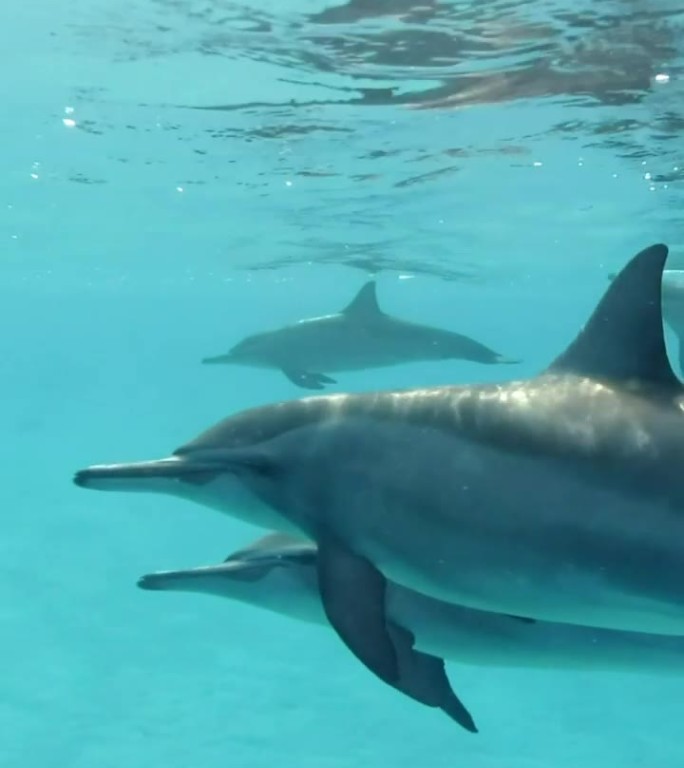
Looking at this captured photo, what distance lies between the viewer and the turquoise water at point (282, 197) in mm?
12797

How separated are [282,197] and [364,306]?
658 cm

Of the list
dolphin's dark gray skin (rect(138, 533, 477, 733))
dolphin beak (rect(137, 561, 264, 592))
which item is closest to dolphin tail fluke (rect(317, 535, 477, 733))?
dolphin's dark gray skin (rect(138, 533, 477, 733))

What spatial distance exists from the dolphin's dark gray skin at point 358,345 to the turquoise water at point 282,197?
3379 millimetres

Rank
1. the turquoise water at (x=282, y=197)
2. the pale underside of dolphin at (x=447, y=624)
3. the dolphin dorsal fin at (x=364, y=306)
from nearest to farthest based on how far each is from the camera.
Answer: the pale underside of dolphin at (x=447, y=624) < the turquoise water at (x=282, y=197) < the dolphin dorsal fin at (x=364, y=306)

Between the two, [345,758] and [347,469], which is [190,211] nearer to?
[345,758]

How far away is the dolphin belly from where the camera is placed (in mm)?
4705

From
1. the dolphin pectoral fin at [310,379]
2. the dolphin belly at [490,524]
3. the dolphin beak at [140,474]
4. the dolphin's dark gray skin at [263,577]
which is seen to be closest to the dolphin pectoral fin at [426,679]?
the dolphin belly at [490,524]

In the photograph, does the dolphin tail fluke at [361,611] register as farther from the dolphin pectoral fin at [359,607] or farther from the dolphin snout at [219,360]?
the dolphin snout at [219,360]

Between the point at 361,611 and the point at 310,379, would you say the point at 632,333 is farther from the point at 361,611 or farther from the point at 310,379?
the point at 310,379

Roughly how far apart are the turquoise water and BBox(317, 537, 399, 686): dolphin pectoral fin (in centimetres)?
821

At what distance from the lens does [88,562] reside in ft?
68.4

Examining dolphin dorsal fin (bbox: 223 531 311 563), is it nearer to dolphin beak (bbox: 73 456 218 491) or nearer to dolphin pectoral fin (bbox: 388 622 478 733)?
dolphin pectoral fin (bbox: 388 622 478 733)

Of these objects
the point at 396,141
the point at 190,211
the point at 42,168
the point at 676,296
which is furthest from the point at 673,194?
the point at 42,168

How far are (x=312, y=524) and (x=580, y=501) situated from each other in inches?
55.2
